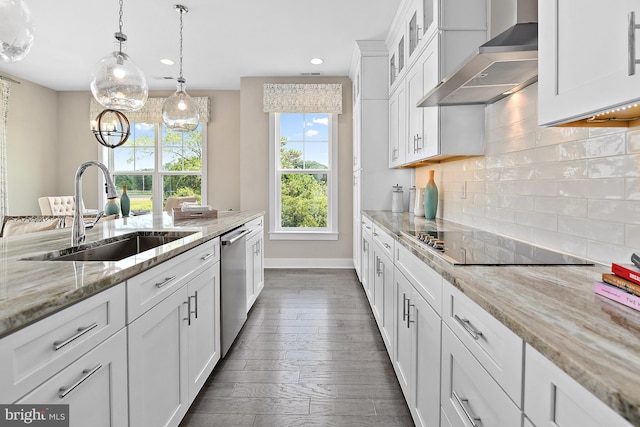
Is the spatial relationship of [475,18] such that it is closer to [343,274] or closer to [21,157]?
[343,274]

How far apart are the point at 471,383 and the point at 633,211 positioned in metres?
0.78

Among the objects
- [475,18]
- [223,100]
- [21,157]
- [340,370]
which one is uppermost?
[223,100]

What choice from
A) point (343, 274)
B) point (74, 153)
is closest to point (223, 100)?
point (74, 153)

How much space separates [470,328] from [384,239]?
1609 millimetres

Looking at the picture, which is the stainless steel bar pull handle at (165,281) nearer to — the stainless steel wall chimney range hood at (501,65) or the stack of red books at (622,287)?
the stack of red books at (622,287)

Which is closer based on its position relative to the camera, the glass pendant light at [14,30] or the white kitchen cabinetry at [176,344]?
the white kitchen cabinetry at [176,344]

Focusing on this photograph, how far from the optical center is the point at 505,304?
0.85 m

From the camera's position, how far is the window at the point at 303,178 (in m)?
5.61

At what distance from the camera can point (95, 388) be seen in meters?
1.04

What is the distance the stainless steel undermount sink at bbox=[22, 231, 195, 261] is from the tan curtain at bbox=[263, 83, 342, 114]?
144 inches

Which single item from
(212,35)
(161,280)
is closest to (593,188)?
(161,280)

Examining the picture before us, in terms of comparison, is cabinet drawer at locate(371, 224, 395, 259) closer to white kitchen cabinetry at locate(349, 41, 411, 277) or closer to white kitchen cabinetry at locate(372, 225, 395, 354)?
white kitchen cabinetry at locate(372, 225, 395, 354)

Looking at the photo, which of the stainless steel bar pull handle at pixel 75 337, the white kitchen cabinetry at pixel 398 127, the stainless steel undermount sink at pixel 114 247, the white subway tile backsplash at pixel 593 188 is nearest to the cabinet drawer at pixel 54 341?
the stainless steel bar pull handle at pixel 75 337

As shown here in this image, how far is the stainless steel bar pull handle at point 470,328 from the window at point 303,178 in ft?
14.7
